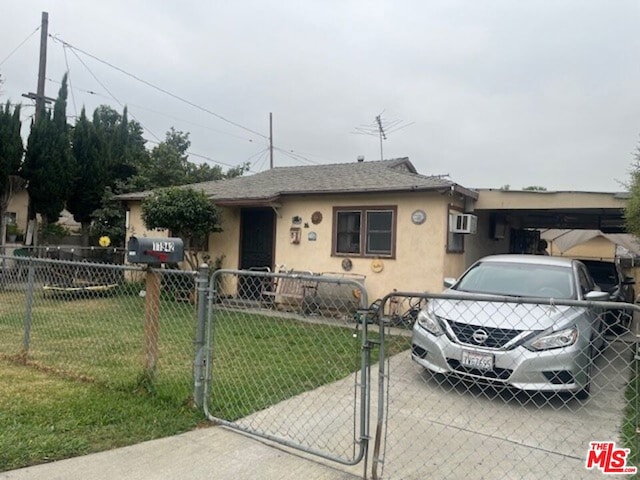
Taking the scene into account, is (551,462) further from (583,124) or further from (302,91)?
(302,91)

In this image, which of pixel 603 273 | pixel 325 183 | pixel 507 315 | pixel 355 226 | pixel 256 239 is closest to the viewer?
pixel 507 315

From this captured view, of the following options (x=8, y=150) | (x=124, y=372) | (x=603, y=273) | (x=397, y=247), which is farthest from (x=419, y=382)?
(x=8, y=150)

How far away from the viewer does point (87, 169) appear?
16344 mm

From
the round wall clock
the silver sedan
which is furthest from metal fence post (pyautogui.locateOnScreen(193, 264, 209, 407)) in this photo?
the round wall clock

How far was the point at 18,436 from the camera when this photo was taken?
314 centimetres

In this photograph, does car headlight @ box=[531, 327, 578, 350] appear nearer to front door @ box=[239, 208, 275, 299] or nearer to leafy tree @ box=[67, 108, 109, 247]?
front door @ box=[239, 208, 275, 299]

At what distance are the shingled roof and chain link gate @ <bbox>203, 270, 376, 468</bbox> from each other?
8.66ft

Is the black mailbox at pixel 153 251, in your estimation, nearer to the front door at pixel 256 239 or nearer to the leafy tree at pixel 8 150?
the front door at pixel 256 239

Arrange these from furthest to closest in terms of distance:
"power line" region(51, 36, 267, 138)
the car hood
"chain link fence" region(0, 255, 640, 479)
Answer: "power line" region(51, 36, 267, 138)
the car hood
"chain link fence" region(0, 255, 640, 479)

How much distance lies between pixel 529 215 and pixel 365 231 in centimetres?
591

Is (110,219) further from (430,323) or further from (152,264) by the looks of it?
(430,323)

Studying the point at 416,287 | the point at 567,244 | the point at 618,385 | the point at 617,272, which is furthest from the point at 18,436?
the point at 567,244

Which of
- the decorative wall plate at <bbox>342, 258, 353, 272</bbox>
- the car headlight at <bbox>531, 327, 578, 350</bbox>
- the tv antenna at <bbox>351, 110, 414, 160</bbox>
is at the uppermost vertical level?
the tv antenna at <bbox>351, 110, 414, 160</bbox>

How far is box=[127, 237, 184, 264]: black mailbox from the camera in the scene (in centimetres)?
378
